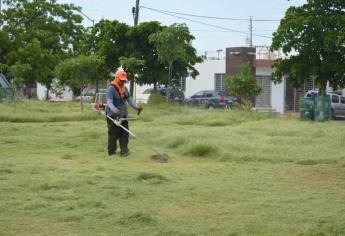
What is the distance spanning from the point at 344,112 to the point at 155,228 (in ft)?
101

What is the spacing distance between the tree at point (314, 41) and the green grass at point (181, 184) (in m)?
12.5

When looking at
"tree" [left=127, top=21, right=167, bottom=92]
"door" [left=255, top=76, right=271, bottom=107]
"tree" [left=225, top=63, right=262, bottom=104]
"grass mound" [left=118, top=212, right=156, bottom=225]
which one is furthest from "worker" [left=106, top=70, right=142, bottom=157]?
"door" [left=255, top=76, right=271, bottom=107]

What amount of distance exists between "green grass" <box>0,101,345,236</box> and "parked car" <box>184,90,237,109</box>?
76.9ft

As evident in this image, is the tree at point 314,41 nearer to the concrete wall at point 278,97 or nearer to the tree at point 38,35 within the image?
the concrete wall at point 278,97

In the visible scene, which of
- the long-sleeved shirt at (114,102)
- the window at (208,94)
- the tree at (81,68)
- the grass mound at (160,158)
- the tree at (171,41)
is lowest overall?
the grass mound at (160,158)

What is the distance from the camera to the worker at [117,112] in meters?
12.4

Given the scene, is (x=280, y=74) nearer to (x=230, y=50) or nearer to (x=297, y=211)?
(x=230, y=50)

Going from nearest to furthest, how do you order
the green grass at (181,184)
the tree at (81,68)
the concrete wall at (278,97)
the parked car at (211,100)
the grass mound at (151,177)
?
1. the green grass at (181,184)
2. the grass mound at (151,177)
3. the tree at (81,68)
4. the parked car at (211,100)
5. the concrete wall at (278,97)

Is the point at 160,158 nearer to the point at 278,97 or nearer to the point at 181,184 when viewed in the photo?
the point at 181,184

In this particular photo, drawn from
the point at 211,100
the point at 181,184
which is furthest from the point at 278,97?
the point at 181,184

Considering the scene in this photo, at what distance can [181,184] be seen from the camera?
8.62 m

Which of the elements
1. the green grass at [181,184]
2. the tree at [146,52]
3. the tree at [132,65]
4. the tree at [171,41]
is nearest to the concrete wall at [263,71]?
the tree at [146,52]

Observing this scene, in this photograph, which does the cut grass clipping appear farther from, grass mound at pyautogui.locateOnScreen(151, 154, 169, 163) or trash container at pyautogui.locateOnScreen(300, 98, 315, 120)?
trash container at pyautogui.locateOnScreen(300, 98, 315, 120)

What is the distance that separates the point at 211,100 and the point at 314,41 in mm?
13394
